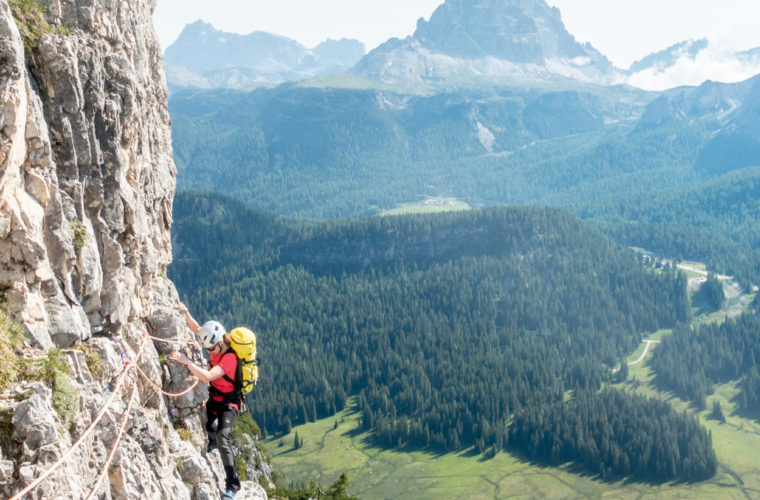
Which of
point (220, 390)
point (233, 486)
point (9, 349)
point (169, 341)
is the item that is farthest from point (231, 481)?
point (9, 349)

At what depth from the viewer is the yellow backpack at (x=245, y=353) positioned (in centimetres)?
2803

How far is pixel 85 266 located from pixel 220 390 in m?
7.72

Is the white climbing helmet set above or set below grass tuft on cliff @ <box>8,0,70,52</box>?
below

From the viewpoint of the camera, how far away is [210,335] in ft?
91.5

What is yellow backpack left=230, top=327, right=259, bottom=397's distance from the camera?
28.0 meters

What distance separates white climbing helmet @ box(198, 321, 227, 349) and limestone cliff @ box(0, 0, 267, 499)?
9.11 feet

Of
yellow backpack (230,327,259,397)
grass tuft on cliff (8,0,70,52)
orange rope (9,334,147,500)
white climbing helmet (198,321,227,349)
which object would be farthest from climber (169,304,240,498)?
grass tuft on cliff (8,0,70,52)

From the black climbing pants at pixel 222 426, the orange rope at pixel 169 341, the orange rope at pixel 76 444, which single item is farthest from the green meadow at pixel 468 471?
the orange rope at pixel 76 444

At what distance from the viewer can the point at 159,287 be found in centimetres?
3453

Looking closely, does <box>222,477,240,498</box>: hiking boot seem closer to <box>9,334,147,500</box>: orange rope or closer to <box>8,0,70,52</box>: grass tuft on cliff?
<box>9,334,147,500</box>: orange rope

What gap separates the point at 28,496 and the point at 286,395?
151348 mm

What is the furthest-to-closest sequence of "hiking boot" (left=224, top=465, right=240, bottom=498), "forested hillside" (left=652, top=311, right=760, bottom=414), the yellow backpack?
1. "forested hillside" (left=652, top=311, right=760, bottom=414)
2. "hiking boot" (left=224, top=465, right=240, bottom=498)
3. the yellow backpack

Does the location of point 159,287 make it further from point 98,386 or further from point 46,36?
point 46,36

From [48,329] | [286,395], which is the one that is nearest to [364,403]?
[286,395]
